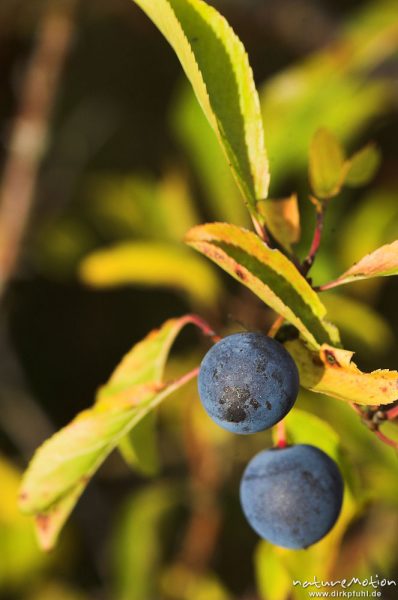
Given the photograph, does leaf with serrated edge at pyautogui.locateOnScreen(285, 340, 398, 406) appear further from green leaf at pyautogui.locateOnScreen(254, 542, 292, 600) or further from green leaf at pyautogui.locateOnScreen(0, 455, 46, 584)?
green leaf at pyautogui.locateOnScreen(0, 455, 46, 584)

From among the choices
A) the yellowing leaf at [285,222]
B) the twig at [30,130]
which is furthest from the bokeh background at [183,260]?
the yellowing leaf at [285,222]

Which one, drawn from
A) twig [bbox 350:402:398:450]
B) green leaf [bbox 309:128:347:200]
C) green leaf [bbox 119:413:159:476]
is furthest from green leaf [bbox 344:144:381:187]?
green leaf [bbox 119:413:159:476]

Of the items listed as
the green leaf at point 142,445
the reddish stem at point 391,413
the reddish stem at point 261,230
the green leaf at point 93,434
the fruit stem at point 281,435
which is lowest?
the green leaf at point 142,445

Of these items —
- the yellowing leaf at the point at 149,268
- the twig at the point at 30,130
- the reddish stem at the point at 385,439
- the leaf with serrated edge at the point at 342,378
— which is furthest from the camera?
the twig at the point at 30,130

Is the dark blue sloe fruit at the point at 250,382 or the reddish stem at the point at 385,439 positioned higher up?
the dark blue sloe fruit at the point at 250,382

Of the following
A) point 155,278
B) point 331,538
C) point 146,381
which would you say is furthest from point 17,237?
point 331,538

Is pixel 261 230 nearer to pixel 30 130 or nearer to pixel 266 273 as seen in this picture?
pixel 266 273

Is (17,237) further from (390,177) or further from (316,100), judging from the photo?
(390,177)

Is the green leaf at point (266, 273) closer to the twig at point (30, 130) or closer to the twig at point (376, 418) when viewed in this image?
the twig at point (376, 418)

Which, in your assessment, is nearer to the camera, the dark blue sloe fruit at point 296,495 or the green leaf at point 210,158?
the dark blue sloe fruit at point 296,495
